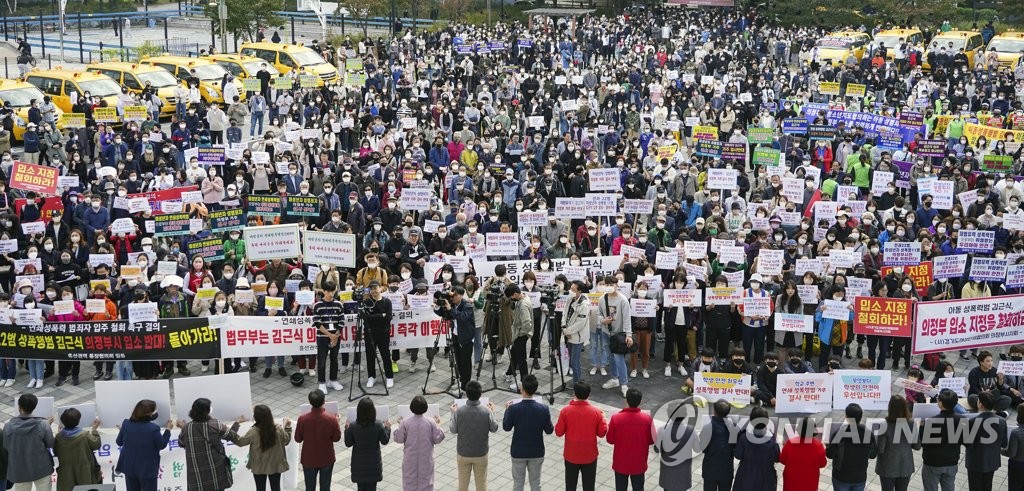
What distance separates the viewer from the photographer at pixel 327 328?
575 inches

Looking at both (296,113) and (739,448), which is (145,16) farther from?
(739,448)

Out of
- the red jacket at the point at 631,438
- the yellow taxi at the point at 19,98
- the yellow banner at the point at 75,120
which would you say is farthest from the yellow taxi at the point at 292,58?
the red jacket at the point at 631,438

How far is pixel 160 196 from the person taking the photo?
19.8m

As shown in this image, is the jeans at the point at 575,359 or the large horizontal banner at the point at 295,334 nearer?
the large horizontal banner at the point at 295,334

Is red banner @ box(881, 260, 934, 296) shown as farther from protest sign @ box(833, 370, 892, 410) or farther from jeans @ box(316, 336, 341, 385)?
jeans @ box(316, 336, 341, 385)

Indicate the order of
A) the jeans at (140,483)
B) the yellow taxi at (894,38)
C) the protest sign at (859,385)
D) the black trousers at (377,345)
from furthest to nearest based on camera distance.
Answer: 1. the yellow taxi at (894,38)
2. the black trousers at (377,345)
3. the protest sign at (859,385)
4. the jeans at (140,483)

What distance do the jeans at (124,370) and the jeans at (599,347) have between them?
6062 millimetres

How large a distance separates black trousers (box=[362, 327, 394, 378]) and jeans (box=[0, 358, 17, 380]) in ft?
15.2

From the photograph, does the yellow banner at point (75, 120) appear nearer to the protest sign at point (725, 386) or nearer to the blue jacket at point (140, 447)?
the blue jacket at point (140, 447)

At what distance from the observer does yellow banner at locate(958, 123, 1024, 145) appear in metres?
24.7

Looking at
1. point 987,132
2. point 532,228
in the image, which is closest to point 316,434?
point 532,228

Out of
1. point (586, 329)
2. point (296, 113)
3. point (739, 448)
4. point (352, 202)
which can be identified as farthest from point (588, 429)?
point (296, 113)

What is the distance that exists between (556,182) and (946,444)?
11.5 m

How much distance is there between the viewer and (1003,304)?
14.9 m
